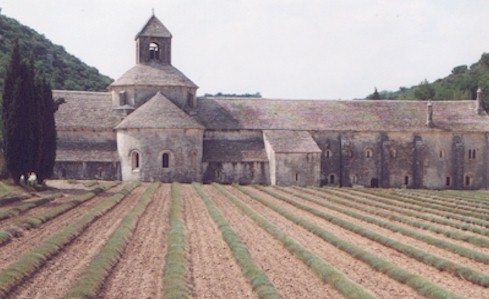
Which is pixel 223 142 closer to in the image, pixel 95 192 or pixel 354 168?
pixel 354 168

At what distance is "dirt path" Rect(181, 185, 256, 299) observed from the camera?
14859 mm

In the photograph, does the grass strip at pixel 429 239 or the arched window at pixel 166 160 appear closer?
the grass strip at pixel 429 239

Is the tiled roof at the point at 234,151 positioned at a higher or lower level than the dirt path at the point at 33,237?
higher

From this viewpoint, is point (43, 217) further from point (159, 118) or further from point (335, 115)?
point (335, 115)

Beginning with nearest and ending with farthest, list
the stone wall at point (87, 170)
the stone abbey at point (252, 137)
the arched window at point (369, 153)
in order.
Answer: the stone wall at point (87, 170) < the stone abbey at point (252, 137) < the arched window at point (369, 153)

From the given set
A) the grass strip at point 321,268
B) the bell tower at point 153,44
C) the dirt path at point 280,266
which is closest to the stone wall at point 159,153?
the bell tower at point 153,44

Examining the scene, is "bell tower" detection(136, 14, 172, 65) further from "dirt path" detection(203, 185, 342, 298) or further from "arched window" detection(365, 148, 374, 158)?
"dirt path" detection(203, 185, 342, 298)

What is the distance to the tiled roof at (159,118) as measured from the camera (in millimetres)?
53500

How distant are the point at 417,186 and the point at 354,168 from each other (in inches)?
239

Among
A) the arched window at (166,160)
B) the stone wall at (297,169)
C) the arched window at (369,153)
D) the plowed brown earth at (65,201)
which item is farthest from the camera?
the arched window at (369,153)

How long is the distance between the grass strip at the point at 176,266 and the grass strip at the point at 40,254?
3132mm

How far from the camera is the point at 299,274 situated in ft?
55.6

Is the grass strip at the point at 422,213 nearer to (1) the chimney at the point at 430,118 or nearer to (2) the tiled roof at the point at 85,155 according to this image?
(1) the chimney at the point at 430,118

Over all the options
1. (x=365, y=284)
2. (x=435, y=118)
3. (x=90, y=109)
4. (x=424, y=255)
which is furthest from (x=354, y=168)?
(x=365, y=284)
